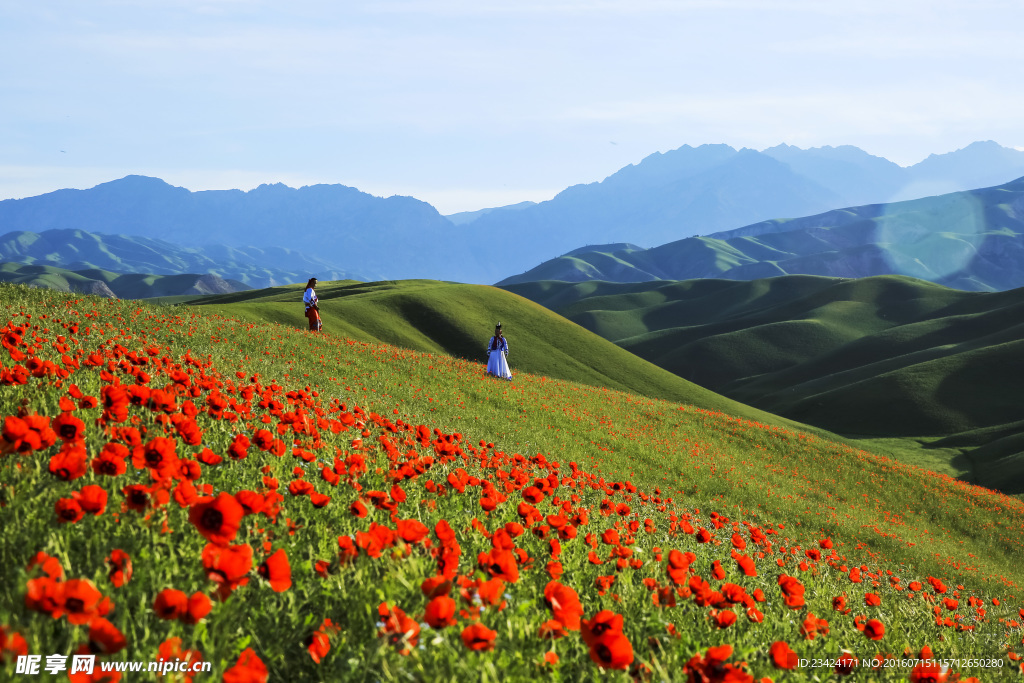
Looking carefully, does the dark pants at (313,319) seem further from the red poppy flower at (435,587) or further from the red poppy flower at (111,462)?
the red poppy flower at (435,587)

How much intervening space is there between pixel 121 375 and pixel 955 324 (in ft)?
449

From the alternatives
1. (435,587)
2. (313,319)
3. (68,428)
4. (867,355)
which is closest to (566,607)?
(435,587)

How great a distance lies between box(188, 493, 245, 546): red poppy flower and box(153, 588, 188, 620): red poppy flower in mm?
371

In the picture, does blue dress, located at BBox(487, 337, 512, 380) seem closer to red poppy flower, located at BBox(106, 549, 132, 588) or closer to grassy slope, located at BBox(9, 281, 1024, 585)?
grassy slope, located at BBox(9, 281, 1024, 585)

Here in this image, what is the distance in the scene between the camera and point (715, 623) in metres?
4.61

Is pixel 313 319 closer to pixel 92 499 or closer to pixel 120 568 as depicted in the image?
pixel 92 499

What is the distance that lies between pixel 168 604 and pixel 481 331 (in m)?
59.3

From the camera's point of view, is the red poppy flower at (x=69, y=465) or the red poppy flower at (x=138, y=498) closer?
the red poppy flower at (x=138, y=498)

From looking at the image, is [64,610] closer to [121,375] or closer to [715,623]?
[715,623]

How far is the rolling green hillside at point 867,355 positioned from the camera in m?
72.4

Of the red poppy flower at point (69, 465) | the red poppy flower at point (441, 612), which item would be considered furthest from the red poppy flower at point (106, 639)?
the red poppy flower at point (69, 465)

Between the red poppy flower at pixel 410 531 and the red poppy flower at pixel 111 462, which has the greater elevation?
the red poppy flower at pixel 111 462

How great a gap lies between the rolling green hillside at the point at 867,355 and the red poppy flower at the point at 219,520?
51176 mm

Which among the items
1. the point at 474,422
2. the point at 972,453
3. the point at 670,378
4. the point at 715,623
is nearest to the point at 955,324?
the point at 972,453
